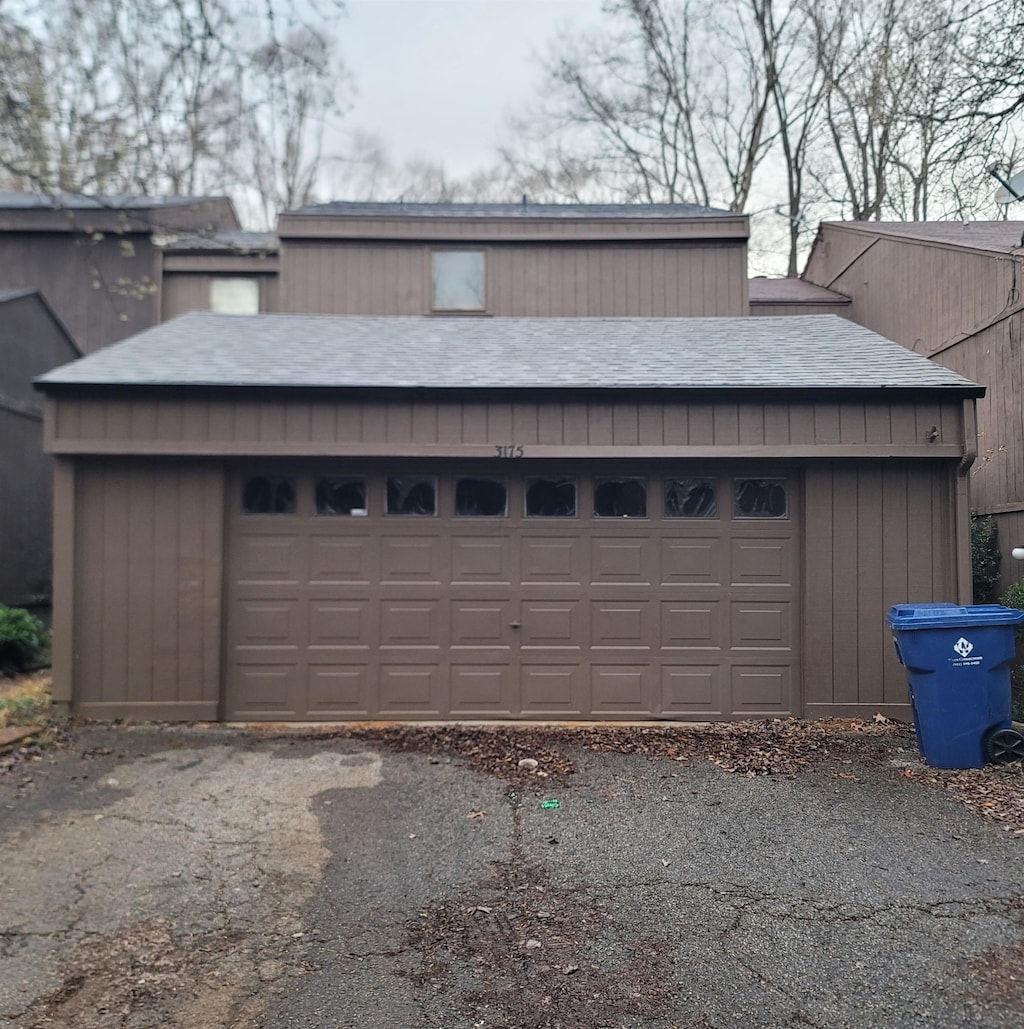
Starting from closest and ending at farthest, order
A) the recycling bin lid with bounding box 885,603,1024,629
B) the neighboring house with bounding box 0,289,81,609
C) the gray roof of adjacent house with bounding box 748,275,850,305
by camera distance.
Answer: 1. the recycling bin lid with bounding box 885,603,1024,629
2. the neighboring house with bounding box 0,289,81,609
3. the gray roof of adjacent house with bounding box 748,275,850,305

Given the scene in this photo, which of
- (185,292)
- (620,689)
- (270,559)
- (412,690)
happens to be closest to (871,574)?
(620,689)

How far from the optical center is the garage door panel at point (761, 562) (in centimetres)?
681

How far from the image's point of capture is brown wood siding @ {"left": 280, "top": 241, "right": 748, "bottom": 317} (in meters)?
10.4

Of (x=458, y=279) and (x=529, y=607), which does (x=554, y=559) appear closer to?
(x=529, y=607)

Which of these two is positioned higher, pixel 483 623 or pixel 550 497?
pixel 550 497

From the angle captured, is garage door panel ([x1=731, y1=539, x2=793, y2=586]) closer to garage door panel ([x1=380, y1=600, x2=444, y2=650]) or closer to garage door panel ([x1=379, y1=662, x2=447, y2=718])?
garage door panel ([x1=380, y1=600, x2=444, y2=650])

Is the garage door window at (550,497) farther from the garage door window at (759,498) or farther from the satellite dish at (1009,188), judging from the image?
the satellite dish at (1009,188)

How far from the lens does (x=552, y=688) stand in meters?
6.81

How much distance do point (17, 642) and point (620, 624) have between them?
7.06 metres

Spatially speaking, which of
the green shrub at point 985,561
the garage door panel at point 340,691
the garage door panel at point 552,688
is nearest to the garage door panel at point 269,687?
the garage door panel at point 340,691

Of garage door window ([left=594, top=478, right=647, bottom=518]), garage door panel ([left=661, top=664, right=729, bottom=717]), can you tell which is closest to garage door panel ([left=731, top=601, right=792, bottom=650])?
garage door panel ([left=661, top=664, right=729, bottom=717])

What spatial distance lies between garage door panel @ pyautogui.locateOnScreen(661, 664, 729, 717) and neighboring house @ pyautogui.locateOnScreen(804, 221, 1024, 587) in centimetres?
312

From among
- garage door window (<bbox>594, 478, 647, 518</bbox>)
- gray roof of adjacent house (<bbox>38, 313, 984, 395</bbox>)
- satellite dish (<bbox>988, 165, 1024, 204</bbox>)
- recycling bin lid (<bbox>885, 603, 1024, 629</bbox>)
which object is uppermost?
satellite dish (<bbox>988, 165, 1024, 204</bbox>)

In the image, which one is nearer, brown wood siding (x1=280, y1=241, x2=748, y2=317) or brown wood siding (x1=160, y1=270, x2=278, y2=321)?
brown wood siding (x1=280, y1=241, x2=748, y2=317)
